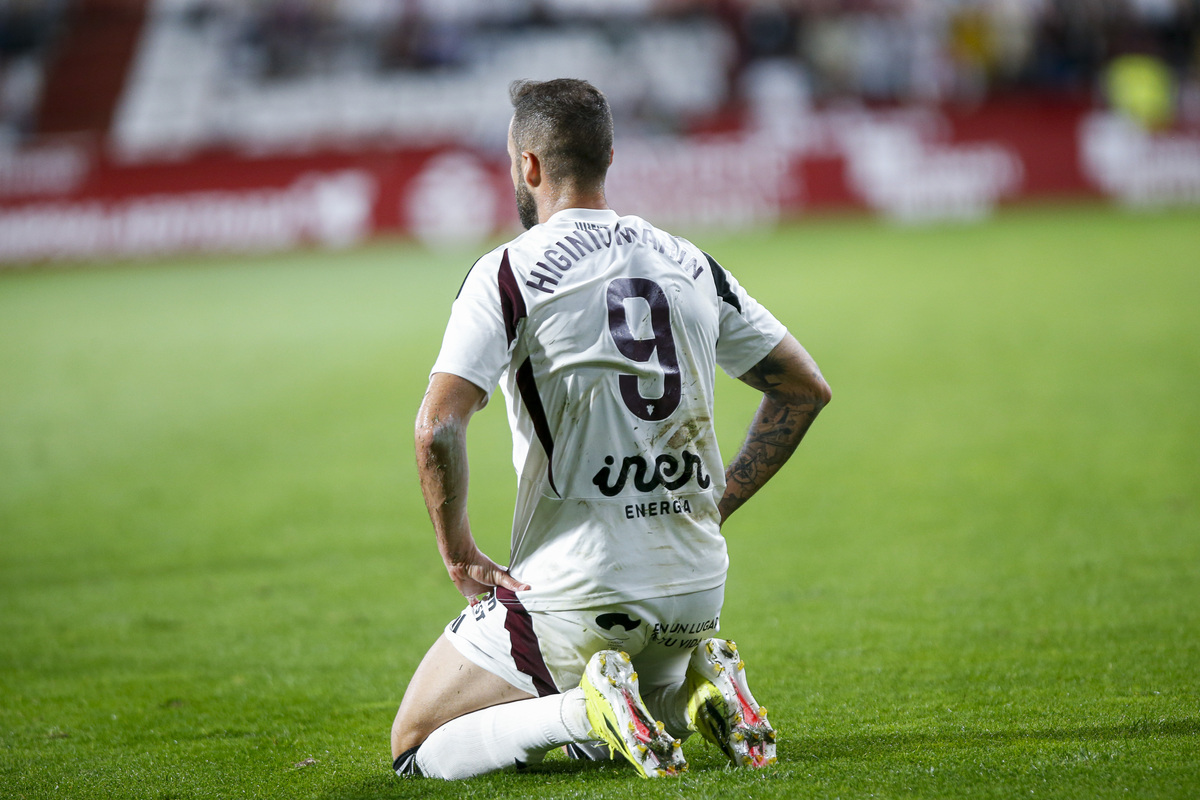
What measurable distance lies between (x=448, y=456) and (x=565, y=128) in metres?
0.90

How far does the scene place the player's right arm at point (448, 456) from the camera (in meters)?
3.03

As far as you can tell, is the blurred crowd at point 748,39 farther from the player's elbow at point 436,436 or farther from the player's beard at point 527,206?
the player's elbow at point 436,436

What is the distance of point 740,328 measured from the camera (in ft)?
11.4

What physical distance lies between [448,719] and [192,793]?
29.2 inches

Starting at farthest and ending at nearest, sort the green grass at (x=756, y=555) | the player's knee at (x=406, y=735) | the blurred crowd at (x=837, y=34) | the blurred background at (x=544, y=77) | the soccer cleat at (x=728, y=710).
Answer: the blurred crowd at (x=837, y=34) < the blurred background at (x=544, y=77) < the green grass at (x=756, y=555) < the player's knee at (x=406, y=735) < the soccer cleat at (x=728, y=710)

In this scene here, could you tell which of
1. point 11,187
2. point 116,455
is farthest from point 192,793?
point 11,187

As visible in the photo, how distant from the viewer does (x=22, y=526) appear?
714 cm

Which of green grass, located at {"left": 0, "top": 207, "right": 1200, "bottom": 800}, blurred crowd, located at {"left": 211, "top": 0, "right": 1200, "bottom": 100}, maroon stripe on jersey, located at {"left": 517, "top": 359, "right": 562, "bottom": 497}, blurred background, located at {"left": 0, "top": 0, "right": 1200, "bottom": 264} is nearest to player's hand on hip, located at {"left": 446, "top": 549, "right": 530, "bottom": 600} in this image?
maroon stripe on jersey, located at {"left": 517, "top": 359, "right": 562, "bottom": 497}

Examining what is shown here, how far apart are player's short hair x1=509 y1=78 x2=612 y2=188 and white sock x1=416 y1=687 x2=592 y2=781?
4.48 feet

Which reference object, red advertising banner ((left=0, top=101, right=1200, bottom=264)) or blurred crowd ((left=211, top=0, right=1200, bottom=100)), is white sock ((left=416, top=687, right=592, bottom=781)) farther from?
blurred crowd ((left=211, top=0, right=1200, bottom=100))

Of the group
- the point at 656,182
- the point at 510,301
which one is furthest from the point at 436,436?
the point at 656,182

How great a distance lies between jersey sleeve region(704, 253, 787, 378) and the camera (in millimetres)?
3445

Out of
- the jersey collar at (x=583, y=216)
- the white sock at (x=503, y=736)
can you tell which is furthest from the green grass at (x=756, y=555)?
the jersey collar at (x=583, y=216)

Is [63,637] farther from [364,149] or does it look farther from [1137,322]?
[364,149]
